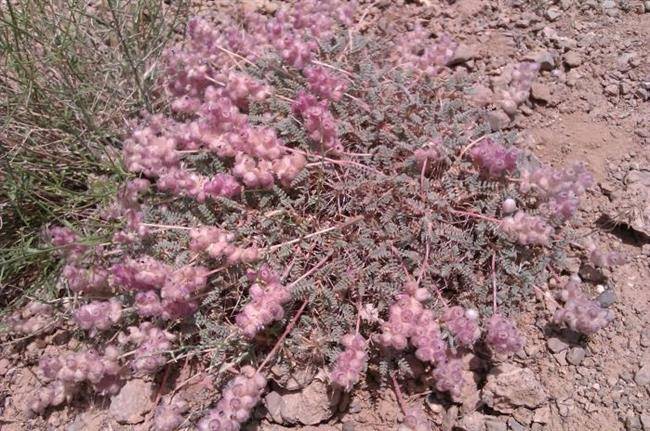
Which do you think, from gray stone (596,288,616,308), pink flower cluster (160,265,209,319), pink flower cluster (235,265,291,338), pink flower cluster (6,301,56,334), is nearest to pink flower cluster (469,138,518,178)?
gray stone (596,288,616,308)

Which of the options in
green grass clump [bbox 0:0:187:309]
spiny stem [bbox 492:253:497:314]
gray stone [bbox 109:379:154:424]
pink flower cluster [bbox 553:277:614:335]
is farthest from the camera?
green grass clump [bbox 0:0:187:309]

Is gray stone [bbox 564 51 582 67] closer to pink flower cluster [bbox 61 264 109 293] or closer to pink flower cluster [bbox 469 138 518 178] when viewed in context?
pink flower cluster [bbox 469 138 518 178]

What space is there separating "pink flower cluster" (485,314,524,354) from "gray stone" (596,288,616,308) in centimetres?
58

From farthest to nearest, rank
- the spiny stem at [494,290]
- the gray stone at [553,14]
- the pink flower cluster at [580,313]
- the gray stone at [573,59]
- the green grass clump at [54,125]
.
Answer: the gray stone at [553,14]
the gray stone at [573,59]
the green grass clump at [54,125]
the spiny stem at [494,290]
the pink flower cluster at [580,313]

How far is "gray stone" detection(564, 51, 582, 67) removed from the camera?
11.9ft

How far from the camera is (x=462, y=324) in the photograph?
2506mm

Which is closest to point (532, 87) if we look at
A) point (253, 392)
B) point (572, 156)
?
point (572, 156)

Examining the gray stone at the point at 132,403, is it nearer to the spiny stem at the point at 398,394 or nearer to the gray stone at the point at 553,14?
the spiny stem at the point at 398,394

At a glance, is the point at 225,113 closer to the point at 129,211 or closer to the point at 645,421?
the point at 129,211

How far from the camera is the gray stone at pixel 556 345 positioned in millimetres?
2750

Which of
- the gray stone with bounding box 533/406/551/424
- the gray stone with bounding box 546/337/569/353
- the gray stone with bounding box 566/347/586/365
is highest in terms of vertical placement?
the gray stone with bounding box 546/337/569/353

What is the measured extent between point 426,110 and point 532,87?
910mm

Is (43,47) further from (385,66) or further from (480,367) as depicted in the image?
(480,367)

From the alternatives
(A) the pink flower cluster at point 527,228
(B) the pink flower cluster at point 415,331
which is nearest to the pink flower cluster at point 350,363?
(B) the pink flower cluster at point 415,331
